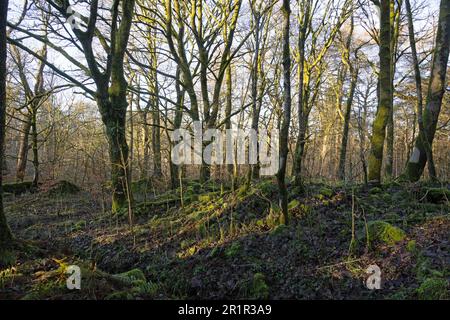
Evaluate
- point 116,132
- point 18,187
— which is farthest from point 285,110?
point 18,187

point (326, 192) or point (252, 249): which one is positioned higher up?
point (326, 192)

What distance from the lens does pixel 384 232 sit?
5223 millimetres

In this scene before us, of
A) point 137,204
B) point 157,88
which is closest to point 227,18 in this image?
point 157,88

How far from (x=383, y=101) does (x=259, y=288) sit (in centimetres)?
559

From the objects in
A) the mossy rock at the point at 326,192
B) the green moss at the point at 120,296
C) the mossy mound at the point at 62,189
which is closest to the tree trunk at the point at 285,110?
the mossy rock at the point at 326,192

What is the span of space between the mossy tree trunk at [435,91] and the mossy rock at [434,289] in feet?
14.9

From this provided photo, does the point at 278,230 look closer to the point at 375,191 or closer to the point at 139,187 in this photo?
the point at 375,191

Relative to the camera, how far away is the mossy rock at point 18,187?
1469 cm

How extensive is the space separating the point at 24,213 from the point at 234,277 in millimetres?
9068

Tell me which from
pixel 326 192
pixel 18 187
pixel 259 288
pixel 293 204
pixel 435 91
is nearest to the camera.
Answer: pixel 259 288

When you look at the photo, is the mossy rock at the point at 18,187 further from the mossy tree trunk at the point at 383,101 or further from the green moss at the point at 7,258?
the mossy tree trunk at the point at 383,101

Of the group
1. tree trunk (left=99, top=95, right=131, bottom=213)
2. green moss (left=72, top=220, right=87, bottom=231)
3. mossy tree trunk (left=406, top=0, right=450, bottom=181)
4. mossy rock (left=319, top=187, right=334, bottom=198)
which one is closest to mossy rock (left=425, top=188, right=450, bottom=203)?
mossy tree trunk (left=406, top=0, right=450, bottom=181)

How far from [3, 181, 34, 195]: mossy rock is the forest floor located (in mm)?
6982

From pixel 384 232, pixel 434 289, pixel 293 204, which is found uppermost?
pixel 293 204
